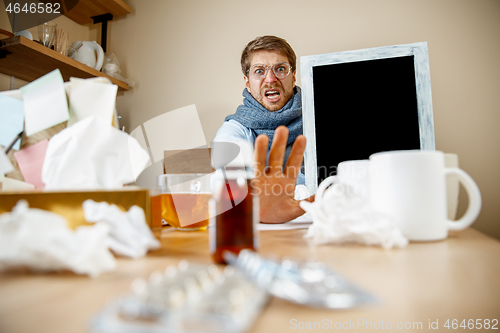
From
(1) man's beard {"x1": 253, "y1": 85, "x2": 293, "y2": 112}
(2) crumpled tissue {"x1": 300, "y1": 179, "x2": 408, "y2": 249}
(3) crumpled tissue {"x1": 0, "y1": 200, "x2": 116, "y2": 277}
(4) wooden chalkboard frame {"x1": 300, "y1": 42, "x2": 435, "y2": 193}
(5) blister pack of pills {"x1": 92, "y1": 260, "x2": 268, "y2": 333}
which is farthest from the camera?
(1) man's beard {"x1": 253, "y1": 85, "x2": 293, "y2": 112}

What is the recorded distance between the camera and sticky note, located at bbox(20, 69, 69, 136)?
0.55 meters

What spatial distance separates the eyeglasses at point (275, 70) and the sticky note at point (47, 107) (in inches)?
40.9

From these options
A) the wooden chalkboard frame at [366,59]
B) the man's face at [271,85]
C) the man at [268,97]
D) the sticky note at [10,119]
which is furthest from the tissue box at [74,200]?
the man's face at [271,85]

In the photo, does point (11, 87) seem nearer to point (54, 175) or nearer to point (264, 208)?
point (54, 175)

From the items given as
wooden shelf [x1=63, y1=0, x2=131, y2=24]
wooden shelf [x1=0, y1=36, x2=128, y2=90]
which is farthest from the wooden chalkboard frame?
wooden shelf [x1=63, y1=0, x2=131, y2=24]

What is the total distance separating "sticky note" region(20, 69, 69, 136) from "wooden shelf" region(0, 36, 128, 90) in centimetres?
96

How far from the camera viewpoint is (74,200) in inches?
15.9

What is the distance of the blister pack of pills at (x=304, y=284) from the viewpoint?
0.63 ft

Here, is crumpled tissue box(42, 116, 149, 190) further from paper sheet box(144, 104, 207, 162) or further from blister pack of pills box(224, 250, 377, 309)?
paper sheet box(144, 104, 207, 162)

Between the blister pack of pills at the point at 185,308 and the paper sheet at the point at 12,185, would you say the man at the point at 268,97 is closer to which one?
the paper sheet at the point at 12,185

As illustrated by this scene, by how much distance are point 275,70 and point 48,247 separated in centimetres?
134

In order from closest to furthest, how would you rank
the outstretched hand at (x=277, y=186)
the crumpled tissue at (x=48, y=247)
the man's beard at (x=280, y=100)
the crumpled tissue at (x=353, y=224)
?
the crumpled tissue at (x=48, y=247) → the crumpled tissue at (x=353, y=224) → the outstretched hand at (x=277, y=186) → the man's beard at (x=280, y=100)

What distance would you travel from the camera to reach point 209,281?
0.67 feet

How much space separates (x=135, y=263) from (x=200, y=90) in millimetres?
1629
